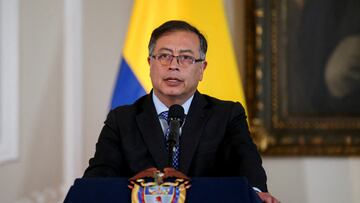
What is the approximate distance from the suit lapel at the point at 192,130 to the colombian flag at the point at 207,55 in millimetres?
1104

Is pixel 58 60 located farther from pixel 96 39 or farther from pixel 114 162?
pixel 114 162

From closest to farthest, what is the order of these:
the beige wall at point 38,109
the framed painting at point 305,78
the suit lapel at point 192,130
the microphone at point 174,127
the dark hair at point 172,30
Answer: the microphone at point 174,127 → the suit lapel at point 192,130 → the dark hair at point 172,30 → the beige wall at point 38,109 → the framed painting at point 305,78

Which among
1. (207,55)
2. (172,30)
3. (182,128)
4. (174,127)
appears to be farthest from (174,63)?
(207,55)

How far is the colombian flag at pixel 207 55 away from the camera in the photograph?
3.17 m

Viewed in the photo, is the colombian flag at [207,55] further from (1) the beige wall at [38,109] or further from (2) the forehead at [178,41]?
(2) the forehead at [178,41]

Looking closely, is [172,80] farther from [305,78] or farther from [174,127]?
[305,78]

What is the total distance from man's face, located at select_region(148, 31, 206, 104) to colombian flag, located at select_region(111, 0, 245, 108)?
45.5 inches

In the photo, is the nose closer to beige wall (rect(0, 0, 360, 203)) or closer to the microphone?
the microphone

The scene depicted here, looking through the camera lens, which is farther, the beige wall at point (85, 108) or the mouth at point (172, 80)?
the beige wall at point (85, 108)

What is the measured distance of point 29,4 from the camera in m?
3.24

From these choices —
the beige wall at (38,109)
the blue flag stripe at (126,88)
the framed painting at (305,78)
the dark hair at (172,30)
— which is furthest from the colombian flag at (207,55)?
the dark hair at (172,30)

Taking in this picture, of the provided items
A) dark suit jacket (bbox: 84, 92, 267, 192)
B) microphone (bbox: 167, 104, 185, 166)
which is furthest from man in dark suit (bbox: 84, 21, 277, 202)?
microphone (bbox: 167, 104, 185, 166)

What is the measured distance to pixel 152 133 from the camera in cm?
194

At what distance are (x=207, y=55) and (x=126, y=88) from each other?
1.85 feet
